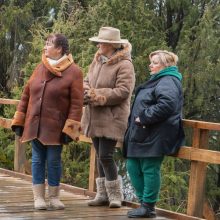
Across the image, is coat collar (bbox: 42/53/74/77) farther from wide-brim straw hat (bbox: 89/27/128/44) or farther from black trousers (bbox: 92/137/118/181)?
black trousers (bbox: 92/137/118/181)

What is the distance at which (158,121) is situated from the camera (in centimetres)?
580

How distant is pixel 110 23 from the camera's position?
1656 cm

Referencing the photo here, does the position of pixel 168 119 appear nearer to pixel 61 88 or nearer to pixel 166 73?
pixel 166 73

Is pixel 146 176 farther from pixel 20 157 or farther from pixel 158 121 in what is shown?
pixel 20 157

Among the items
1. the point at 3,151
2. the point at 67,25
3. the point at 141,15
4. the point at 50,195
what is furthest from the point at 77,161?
the point at 50,195

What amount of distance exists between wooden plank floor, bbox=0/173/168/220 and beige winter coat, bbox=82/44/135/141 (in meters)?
0.72

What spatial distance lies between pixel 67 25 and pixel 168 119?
10.3m

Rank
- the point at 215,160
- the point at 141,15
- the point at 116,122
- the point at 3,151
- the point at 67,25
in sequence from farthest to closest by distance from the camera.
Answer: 1. the point at 141,15
2. the point at 67,25
3. the point at 3,151
4. the point at 116,122
5. the point at 215,160

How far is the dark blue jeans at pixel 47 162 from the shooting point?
6223 mm

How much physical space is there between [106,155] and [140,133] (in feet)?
1.72

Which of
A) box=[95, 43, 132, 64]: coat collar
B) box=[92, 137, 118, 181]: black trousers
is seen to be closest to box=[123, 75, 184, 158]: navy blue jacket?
box=[92, 137, 118, 181]: black trousers

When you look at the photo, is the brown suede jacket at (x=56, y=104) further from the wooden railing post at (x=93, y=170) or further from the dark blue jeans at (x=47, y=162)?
the wooden railing post at (x=93, y=170)

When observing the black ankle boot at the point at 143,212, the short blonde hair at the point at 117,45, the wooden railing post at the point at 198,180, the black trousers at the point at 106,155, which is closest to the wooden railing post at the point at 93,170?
the black trousers at the point at 106,155

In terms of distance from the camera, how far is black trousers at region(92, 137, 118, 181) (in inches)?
248
